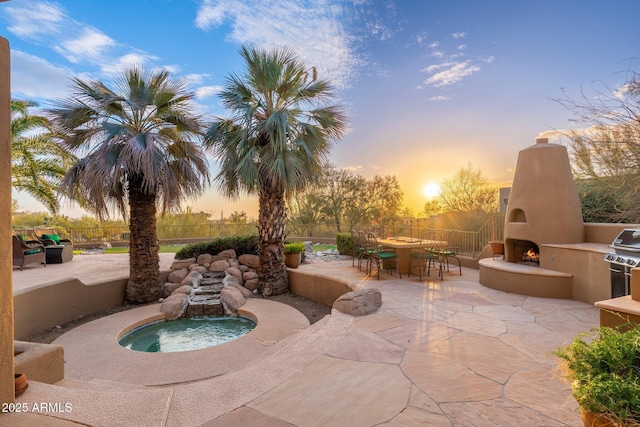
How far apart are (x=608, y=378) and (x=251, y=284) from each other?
7.95m

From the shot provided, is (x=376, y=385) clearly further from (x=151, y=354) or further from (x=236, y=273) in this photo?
(x=236, y=273)

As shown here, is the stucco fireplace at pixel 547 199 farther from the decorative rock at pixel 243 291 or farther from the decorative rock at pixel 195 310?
the decorative rock at pixel 195 310

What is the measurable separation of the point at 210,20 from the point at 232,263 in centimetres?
669

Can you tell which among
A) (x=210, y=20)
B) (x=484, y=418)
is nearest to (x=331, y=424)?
(x=484, y=418)

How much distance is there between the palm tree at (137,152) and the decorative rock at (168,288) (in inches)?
12.9

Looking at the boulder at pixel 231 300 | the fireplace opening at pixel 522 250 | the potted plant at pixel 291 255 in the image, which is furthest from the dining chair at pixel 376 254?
the boulder at pixel 231 300

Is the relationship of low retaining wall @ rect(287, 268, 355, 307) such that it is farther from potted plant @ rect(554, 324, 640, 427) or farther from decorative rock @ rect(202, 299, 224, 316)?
potted plant @ rect(554, 324, 640, 427)

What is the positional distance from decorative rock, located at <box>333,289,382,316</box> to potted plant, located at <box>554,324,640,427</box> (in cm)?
293

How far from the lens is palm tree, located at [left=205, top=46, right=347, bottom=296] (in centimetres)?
737

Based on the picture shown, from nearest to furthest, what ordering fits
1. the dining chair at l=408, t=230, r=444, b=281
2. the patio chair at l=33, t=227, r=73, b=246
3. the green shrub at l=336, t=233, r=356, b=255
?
the dining chair at l=408, t=230, r=444, b=281 → the patio chair at l=33, t=227, r=73, b=246 → the green shrub at l=336, t=233, r=356, b=255

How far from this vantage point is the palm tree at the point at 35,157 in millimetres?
11062

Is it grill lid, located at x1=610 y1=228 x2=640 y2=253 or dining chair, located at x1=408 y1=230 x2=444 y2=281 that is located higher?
grill lid, located at x1=610 y1=228 x2=640 y2=253

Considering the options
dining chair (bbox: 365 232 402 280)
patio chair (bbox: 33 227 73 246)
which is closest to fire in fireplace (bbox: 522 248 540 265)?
dining chair (bbox: 365 232 402 280)

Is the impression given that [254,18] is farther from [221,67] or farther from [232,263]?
[232,263]
